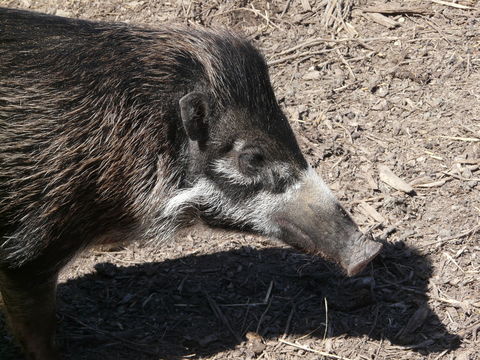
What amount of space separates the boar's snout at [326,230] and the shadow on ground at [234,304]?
0.77 meters

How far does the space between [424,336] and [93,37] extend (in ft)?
8.78

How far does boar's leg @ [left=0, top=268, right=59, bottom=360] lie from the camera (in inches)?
175

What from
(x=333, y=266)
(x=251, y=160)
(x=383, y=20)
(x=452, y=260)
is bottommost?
(x=333, y=266)

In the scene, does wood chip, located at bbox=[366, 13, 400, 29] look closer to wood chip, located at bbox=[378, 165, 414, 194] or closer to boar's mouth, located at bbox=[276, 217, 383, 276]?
wood chip, located at bbox=[378, 165, 414, 194]

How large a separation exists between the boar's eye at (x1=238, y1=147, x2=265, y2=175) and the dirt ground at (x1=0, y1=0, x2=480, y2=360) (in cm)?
61

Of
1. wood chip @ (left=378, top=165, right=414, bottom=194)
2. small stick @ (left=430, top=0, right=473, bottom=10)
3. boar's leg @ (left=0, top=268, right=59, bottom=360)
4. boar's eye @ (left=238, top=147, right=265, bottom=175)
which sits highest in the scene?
small stick @ (left=430, top=0, right=473, bottom=10)

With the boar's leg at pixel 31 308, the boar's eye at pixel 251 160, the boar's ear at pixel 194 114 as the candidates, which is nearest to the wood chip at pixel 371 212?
the boar's eye at pixel 251 160

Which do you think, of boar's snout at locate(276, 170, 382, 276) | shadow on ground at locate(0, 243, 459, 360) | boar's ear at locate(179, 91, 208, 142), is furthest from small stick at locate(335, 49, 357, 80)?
boar's ear at locate(179, 91, 208, 142)

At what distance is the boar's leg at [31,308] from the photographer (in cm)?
443

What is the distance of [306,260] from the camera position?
18.0 feet

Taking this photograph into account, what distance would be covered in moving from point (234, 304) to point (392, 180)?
1499 mm

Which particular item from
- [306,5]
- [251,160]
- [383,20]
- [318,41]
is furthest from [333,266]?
[306,5]

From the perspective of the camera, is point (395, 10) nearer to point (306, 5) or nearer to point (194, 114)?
point (306, 5)

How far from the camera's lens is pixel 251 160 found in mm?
4480
